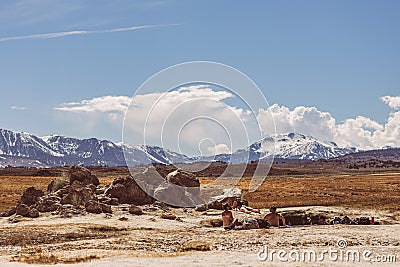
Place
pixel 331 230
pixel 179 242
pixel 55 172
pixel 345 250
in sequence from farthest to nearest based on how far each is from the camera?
pixel 55 172, pixel 331 230, pixel 179 242, pixel 345 250

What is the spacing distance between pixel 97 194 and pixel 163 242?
18.2 meters

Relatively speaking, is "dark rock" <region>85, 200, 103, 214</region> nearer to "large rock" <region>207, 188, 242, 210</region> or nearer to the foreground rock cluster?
the foreground rock cluster

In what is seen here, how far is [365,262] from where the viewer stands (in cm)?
1966

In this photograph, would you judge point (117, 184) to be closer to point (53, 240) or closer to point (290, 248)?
point (53, 240)

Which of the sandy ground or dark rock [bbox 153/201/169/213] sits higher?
dark rock [bbox 153/201/169/213]

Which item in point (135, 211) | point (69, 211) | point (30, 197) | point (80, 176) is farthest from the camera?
point (80, 176)

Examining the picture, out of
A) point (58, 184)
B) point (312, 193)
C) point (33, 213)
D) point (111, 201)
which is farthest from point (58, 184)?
point (312, 193)

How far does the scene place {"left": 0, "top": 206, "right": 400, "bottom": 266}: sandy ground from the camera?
19.5m

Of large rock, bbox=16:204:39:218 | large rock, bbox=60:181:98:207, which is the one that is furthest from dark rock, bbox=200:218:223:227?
large rock, bbox=16:204:39:218

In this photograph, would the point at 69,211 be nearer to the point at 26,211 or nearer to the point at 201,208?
the point at 26,211

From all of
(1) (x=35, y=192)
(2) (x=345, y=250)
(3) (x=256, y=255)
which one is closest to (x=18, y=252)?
(3) (x=256, y=255)

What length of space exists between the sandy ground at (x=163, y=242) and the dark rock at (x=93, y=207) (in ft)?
3.41

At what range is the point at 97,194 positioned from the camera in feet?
140

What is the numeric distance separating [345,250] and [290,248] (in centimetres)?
226
